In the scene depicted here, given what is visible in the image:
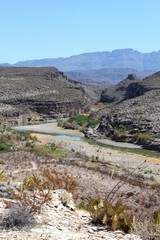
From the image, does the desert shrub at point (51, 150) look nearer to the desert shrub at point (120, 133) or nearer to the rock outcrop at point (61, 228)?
the desert shrub at point (120, 133)

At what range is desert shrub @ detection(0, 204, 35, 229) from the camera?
361 inches

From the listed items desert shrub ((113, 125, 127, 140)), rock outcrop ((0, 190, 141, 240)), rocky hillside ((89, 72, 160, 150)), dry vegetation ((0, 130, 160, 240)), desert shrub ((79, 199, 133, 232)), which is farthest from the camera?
desert shrub ((113, 125, 127, 140))

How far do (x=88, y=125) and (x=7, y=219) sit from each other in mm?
64321

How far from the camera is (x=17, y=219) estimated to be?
925cm

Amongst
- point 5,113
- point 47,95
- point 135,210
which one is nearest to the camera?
point 135,210

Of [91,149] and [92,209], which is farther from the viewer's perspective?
[91,149]

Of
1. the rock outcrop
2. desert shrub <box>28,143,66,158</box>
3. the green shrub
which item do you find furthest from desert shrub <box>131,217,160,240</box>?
the green shrub

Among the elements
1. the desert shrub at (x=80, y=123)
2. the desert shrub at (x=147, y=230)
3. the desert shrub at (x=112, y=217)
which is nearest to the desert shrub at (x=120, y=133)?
the desert shrub at (x=80, y=123)

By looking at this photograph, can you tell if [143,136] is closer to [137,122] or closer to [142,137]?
[142,137]

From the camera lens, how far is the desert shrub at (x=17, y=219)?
916 cm

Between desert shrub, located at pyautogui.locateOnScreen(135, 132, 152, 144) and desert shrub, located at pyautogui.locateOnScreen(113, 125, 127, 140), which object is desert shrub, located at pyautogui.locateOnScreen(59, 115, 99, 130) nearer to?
desert shrub, located at pyautogui.locateOnScreen(113, 125, 127, 140)

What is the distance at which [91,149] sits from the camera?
47188 millimetres

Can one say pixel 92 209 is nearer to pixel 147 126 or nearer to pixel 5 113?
pixel 147 126

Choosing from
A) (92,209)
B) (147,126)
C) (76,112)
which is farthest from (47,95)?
(92,209)
